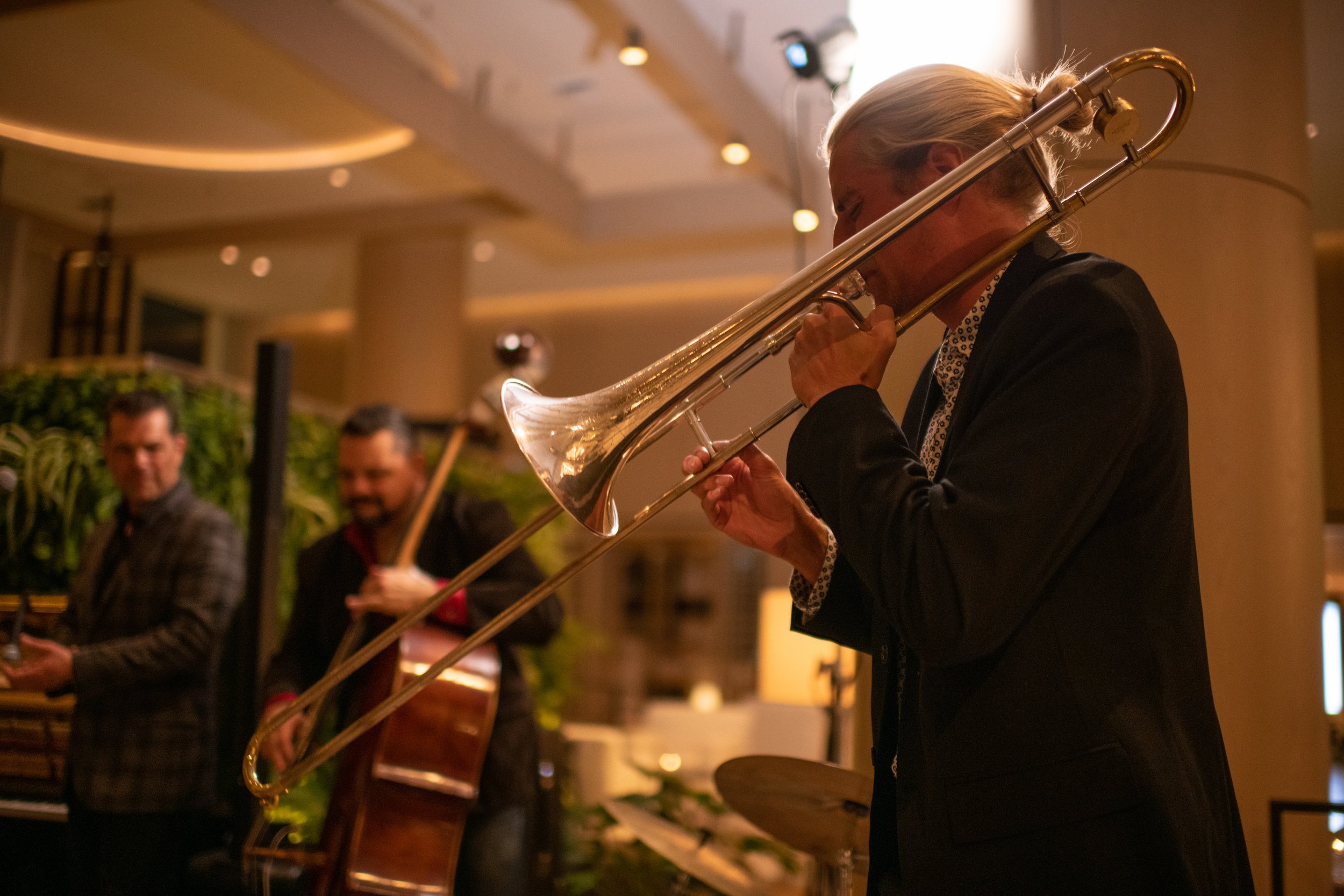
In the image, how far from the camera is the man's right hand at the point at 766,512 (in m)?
1.55

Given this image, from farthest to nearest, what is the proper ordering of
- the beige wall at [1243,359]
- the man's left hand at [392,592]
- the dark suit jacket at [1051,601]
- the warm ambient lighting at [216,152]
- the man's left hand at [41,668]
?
the warm ambient lighting at [216,152], the man's left hand at [41,668], the man's left hand at [392,592], the beige wall at [1243,359], the dark suit jacket at [1051,601]

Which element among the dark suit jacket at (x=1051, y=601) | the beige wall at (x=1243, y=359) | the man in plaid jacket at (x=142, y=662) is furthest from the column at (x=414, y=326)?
the dark suit jacket at (x=1051, y=601)

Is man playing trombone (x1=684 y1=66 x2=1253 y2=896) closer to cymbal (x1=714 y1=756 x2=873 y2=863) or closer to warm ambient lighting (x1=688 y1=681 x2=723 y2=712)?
cymbal (x1=714 y1=756 x2=873 y2=863)

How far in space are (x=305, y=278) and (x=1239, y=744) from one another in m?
11.6

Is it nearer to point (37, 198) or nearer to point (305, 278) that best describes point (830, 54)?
point (37, 198)

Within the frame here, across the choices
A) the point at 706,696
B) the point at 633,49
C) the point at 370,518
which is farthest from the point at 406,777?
the point at 706,696

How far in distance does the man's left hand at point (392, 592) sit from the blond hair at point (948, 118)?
5.48 ft

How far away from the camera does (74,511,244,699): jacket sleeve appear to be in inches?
111

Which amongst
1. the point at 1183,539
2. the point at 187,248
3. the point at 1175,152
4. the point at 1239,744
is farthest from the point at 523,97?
the point at 1183,539

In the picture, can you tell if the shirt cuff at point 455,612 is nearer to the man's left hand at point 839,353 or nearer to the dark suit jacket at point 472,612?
the dark suit jacket at point 472,612

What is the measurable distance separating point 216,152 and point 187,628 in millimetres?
7223

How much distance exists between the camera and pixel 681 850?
246 cm

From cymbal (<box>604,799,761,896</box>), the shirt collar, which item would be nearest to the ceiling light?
cymbal (<box>604,799,761,896</box>)

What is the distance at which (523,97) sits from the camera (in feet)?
28.8
